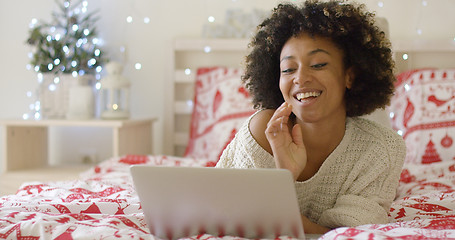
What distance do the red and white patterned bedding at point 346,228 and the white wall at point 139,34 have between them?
37cm

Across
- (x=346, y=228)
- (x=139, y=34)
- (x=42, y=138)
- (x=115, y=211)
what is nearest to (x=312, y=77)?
(x=346, y=228)

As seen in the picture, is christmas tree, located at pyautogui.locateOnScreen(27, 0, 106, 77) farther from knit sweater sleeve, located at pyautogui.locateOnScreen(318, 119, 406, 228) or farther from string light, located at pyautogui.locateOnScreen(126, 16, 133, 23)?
knit sweater sleeve, located at pyautogui.locateOnScreen(318, 119, 406, 228)

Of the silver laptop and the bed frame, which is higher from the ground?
the bed frame

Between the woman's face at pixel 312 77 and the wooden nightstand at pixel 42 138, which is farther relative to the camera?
the wooden nightstand at pixel 42 138

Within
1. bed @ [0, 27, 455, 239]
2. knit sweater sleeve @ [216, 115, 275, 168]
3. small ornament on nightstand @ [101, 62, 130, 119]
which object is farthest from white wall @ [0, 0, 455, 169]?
knit sweater sleeve @ [216, 115, 275, 168]

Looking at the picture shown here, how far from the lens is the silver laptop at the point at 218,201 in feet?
2.70

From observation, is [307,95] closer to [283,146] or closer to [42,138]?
[283,146]

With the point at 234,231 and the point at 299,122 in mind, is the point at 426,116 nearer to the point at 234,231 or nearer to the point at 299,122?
the point at 299,122

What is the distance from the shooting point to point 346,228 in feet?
2.92

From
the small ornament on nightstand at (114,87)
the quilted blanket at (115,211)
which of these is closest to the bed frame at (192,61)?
the small ornament on nightstand at (114,87)

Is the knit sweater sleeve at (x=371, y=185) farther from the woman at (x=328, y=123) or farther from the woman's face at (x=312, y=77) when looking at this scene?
the woman's face at (x=312, y=77)

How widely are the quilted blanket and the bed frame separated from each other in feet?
2.65

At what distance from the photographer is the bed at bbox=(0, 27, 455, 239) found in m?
0.93

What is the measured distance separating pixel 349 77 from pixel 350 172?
0.76 ft
